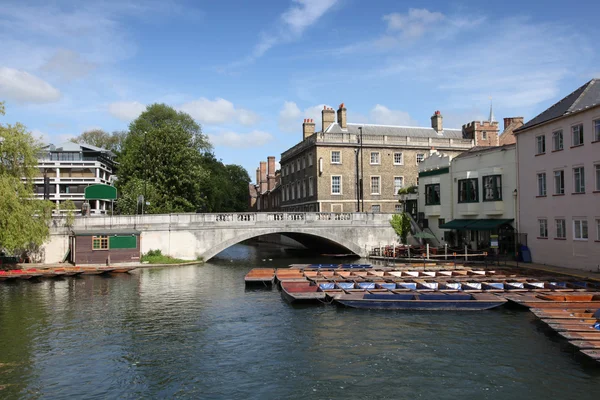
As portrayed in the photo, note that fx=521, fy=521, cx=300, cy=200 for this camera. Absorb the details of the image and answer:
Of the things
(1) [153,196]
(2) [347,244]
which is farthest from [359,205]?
(1) [153,196]

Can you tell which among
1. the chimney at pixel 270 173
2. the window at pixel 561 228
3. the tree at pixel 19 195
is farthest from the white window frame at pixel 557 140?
the chimney at pixel 270 173

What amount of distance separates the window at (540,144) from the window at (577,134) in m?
2.55

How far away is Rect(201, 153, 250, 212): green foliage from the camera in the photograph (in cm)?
6372

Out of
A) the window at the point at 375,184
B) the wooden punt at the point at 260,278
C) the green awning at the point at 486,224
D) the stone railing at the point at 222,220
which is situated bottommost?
the wooden punt at the point at 260,278

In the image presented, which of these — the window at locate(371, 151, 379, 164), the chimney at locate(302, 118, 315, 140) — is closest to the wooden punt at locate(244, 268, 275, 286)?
the window at locate(371, 151, 379, 164)

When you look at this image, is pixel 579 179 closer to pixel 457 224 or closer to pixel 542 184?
pixel 542 184

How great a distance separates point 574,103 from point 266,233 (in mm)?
23522

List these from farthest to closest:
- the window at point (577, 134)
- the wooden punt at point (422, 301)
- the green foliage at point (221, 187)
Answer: the green foliage at point (221, 187) → the window at point (577, 134) → the wooden punt at point (422, 301)

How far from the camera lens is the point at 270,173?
92000 mm

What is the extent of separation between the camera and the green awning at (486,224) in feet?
117

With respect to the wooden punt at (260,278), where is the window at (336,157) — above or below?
above

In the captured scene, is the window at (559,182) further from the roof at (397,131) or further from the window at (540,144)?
the roof at (397,131)

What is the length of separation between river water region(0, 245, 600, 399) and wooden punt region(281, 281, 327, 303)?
21.1 inches

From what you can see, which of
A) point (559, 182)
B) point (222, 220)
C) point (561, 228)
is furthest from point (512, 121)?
point (222, 220)
